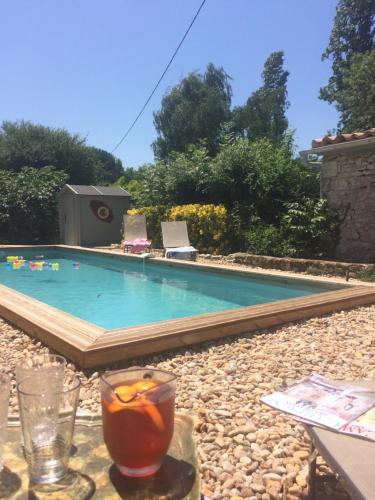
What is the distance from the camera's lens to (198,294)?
6.82 m

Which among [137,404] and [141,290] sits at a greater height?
[137,404]

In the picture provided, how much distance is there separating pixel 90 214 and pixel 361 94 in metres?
12.7

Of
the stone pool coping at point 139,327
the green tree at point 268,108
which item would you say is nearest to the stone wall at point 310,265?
the stone pool coping at point 139,327

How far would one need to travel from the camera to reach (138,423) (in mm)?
987

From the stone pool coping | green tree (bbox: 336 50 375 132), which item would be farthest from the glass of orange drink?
green tree (bbox: 336 50 375 132)

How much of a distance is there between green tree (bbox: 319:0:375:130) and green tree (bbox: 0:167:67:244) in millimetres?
14447

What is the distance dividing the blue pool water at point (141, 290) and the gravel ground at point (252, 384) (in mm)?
2079

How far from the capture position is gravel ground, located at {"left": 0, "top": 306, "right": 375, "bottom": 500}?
163 centimetres

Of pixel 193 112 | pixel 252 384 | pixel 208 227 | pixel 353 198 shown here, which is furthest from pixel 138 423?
pixel 193 112

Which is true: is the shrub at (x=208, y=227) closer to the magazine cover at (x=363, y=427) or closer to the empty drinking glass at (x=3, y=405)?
the magazine cover at (x=363, y=427)

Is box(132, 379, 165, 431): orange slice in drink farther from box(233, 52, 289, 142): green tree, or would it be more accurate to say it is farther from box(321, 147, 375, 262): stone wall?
box(233, 52, 289, 142): green tree

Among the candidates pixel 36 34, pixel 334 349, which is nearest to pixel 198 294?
pixel 334 349

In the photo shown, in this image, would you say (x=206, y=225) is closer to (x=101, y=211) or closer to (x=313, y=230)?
(x=313, y=230)

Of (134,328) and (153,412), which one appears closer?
(153,412)
